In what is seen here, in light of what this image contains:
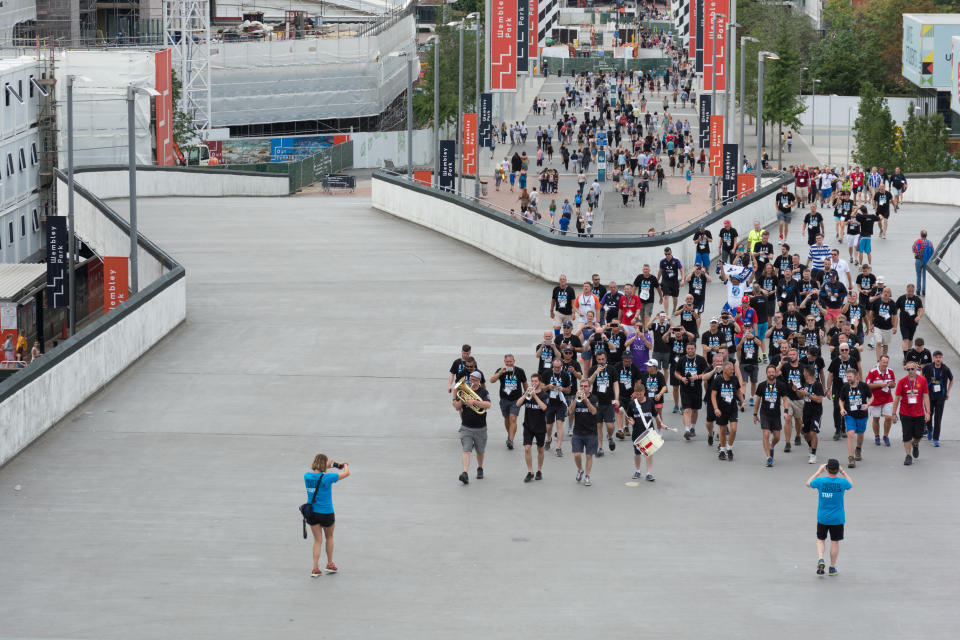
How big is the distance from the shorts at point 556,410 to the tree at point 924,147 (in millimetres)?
56346

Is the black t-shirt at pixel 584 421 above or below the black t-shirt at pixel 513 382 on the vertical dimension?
below

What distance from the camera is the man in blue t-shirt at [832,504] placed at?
581 inches

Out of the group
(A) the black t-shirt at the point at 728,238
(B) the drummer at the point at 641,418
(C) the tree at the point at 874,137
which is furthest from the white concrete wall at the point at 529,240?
(C) the tree at the point at 874,137

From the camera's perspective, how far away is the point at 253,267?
3362 cm

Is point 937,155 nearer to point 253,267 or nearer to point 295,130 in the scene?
point 295,130

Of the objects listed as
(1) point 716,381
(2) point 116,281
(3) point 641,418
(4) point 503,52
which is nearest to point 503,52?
(4) point 503,52

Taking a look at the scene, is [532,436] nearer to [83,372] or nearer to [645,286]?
[645,286]

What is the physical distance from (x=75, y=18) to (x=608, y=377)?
74.0m

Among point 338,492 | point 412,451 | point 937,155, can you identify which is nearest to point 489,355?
point 412,451

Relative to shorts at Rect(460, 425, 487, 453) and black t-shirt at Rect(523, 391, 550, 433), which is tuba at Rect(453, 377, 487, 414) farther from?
black t-shirt at Rect(523, 391, 550, 433)

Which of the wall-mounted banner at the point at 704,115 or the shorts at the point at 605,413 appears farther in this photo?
the wall-mounted banner at the point at 704,115

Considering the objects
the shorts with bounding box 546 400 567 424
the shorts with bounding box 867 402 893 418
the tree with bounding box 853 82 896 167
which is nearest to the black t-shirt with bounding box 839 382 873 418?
the shorts with bounding box 867 402 893 418

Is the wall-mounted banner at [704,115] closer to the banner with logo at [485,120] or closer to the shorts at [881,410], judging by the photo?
the banner with logo at [485,120]

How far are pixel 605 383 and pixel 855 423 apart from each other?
10.5 feet
